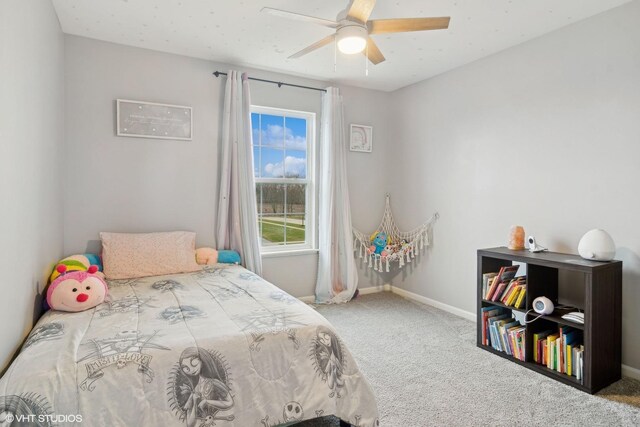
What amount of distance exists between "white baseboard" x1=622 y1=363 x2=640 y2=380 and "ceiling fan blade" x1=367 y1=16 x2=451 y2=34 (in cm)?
248

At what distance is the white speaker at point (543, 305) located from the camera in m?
2.45

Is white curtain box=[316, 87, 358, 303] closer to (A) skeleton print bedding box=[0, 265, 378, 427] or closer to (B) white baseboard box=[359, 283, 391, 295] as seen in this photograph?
(B) white baseboard box=[359, 283, 391, 295]

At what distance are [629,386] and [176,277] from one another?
312 cm

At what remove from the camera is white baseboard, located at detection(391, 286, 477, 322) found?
3526 mm

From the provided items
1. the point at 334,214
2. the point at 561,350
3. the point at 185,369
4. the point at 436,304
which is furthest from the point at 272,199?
the point at 561,350

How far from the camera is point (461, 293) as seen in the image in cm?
360

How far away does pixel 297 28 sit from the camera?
2.79 m

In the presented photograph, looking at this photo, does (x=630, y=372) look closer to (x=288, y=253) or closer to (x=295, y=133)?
(x=288, y=253)

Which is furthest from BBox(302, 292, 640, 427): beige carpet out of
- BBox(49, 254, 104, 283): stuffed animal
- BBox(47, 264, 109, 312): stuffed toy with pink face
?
BBox(49, 254, 104, 283): stuffed animal

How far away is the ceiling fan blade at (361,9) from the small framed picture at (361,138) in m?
2.15

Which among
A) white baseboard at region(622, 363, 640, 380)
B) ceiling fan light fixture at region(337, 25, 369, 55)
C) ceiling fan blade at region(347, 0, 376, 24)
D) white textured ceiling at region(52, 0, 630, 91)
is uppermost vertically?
white textured ceiling at region(52, 0, 630, 91)

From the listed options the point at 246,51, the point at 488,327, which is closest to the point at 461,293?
the point at 488,327

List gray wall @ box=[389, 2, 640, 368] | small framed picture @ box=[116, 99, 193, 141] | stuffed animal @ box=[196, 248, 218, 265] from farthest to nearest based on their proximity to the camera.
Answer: stuffed animal @ box=[196, 248, 218, 265] → small framed picture @ box=[116, 99, 193, 141] → gray wall @ box=[389, 2, 640, 368]

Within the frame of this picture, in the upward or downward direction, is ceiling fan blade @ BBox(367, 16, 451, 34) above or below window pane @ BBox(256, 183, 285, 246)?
above
